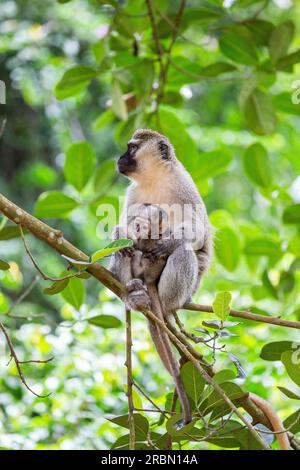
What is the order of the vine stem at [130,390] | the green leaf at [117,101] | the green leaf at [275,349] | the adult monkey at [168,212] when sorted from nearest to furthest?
the vine stem at [130,390], the green leaf at [275,349], the adult monkey at [168,212], the green leaf at [117,101]

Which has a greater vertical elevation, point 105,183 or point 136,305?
point 105,183

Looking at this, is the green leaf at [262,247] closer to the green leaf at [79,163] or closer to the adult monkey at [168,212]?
the adult monkey at [168,212]

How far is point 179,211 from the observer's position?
3441 millimetres

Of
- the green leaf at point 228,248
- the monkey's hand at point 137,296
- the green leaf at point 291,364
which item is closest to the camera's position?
the green leaf at point 291,364

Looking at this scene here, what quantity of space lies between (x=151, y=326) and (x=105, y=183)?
0.92 meters

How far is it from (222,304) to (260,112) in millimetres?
1497

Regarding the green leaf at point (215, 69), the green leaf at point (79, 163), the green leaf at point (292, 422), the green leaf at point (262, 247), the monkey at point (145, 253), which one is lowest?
the green leaf at point (292, 422)

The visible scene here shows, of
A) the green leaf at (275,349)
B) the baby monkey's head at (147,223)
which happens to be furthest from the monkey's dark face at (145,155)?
the green leaf at (275,349)

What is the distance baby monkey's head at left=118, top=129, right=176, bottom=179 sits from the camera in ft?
11.6

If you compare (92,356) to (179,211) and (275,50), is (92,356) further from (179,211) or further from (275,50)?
(275,50)

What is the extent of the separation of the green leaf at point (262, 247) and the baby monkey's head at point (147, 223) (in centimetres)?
51

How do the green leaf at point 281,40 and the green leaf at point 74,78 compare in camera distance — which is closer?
the green leaf at point 281,40

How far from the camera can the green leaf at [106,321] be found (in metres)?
2.74
